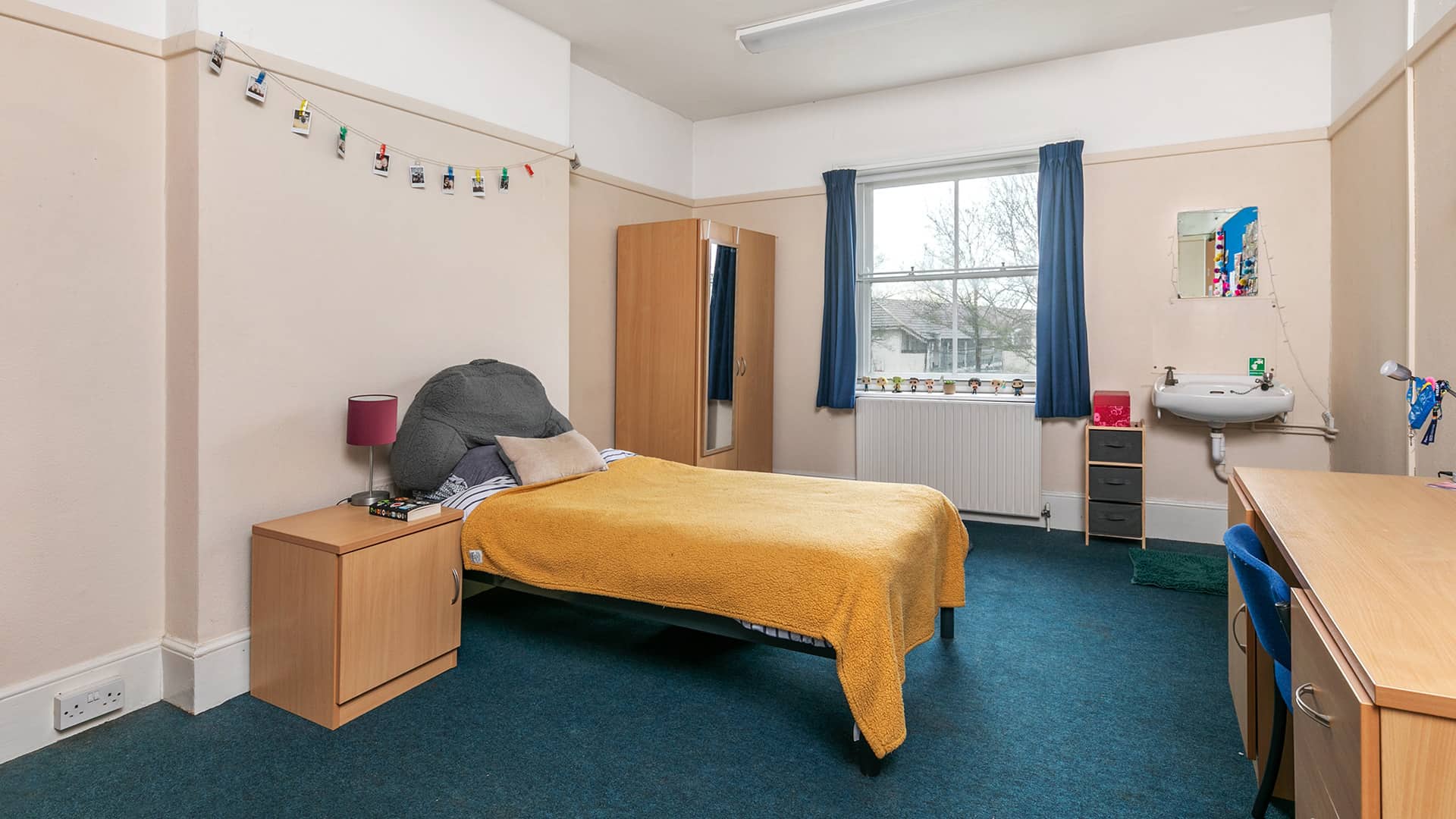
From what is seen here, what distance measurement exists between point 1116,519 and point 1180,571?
0.60 m

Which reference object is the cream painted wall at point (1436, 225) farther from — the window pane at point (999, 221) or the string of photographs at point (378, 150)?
the string of photographs at point (378, 150)

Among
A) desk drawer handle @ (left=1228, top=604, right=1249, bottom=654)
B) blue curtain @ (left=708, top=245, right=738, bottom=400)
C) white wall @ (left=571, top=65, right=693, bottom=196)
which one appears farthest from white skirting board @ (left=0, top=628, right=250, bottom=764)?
white wall @ (left=571, top=65, right=693, bottom=196)

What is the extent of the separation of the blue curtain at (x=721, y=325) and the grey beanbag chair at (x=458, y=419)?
58.9 inches

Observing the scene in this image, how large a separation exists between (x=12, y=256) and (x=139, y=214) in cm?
39

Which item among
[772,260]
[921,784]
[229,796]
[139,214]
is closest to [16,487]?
[139,214]

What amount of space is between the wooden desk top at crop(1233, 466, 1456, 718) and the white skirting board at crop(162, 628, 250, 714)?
3050 mm

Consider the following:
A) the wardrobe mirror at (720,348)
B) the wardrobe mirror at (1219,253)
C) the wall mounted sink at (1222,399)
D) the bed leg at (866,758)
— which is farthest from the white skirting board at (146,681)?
the wardrobe mirror at (1219,253)

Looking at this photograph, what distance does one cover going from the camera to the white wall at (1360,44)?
3.17 meters

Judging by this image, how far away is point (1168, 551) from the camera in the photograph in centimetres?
419

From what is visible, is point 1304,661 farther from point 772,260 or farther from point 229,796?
point 772,260

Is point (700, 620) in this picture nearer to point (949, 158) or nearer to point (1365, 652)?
point (1365, 652)

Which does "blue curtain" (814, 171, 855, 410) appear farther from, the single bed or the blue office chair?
the blue office chair

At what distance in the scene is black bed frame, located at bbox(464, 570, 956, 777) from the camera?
204 cm

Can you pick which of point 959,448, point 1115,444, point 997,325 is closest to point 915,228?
point 997,325
